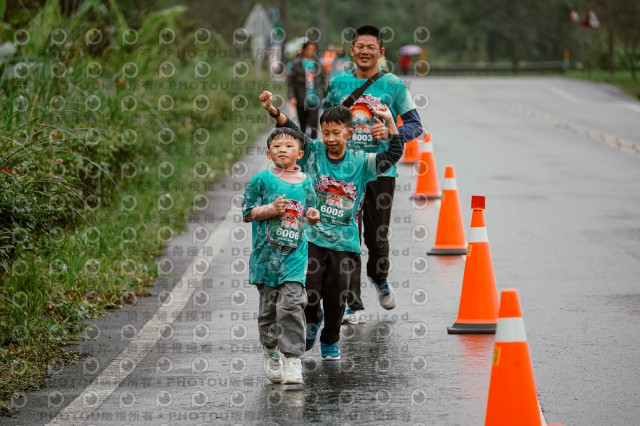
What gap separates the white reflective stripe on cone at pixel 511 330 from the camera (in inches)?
227

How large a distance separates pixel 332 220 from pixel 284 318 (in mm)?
853

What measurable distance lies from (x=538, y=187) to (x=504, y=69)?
54.0 m

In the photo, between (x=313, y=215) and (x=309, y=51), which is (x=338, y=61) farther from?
(x=313, y=215)

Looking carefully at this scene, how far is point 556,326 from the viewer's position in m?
8.46

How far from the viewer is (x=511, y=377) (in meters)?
5.77

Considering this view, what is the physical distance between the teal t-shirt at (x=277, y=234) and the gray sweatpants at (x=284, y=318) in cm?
6

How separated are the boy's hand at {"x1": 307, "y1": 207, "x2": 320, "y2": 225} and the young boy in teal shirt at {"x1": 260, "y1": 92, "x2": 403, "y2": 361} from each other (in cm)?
60

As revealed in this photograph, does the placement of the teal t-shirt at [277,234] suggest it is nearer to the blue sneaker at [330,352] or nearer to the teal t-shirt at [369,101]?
the blue sneaker at [330,352]

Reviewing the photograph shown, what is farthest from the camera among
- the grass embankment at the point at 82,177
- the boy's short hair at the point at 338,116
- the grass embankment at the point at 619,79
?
the grass embankment at the point at 619,79

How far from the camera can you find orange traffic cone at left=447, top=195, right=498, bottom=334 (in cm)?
828

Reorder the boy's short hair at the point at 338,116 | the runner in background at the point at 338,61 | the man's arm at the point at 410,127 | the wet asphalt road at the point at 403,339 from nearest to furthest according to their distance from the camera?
the wet asphalt road at the point at 403,339
the boy's short hair at the point at 338,116
the man's arm at the point at 410,127
the runner in background at the point at 338,61

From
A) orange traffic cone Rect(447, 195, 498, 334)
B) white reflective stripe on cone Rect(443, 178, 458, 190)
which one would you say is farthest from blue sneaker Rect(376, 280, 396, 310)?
white reflective stripe on cone Rect(443, 178, 458, 190)

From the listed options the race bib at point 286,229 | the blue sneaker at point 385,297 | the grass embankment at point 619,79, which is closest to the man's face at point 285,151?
the race bib at point 286,229

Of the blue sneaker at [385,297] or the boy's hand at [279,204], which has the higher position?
the boy's hand at [279,204]
